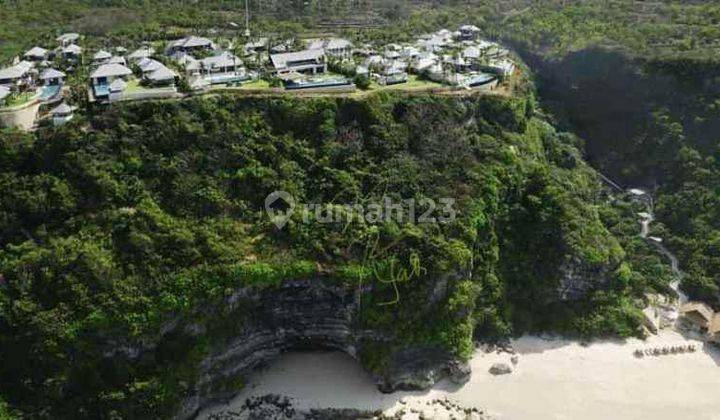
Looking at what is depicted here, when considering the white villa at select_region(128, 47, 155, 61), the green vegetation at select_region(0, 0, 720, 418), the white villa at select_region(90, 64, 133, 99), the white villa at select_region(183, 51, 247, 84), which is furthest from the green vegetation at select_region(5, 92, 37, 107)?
the white villa at select_region(183, 51, 247, 84)

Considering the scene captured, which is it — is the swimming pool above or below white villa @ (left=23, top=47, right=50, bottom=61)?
below

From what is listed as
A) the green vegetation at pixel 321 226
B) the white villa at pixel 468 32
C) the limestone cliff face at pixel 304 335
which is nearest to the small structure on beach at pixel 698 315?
the green vegetation at pixel 321 226

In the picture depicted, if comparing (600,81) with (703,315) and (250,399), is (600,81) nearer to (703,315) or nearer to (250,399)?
(703,315)

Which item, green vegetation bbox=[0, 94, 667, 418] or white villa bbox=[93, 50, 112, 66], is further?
white villa bbox=[93, 50, 112, 66]

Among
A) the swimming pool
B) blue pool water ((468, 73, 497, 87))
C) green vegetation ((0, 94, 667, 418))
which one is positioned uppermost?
the swimming pool

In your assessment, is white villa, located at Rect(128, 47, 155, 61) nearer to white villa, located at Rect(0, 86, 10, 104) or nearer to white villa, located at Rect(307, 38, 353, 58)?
white villa, located at Rect(0, 86, 10, 104)

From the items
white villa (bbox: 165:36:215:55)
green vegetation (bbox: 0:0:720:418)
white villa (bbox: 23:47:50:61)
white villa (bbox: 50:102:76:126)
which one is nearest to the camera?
green vegetation (bbox: 0:0:720:418)
